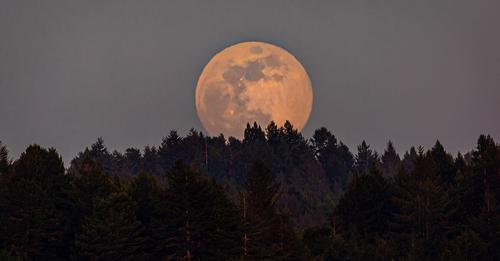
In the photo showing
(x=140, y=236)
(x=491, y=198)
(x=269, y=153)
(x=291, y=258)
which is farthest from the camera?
(x=269, y=153)

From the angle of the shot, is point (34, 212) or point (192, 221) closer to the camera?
point (34, 212)

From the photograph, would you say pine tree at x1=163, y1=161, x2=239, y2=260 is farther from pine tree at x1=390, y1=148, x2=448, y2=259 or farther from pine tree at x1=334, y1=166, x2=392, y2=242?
pine tree at x1=390, y1=148, x2=448, y2=259

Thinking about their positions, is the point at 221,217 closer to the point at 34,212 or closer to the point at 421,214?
the point at 34,212

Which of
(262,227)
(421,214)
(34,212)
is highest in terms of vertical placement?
(421,214)

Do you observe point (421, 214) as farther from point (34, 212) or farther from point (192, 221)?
point (34, 212)

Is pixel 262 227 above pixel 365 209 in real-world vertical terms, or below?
below

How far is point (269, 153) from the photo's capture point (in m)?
199

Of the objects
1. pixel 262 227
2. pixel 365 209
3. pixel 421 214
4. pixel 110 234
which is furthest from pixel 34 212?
pixel 421 214

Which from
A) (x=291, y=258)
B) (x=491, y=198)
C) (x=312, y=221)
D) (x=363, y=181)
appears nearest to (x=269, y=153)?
(x=312, y=221)

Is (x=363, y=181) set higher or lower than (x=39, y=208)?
higher

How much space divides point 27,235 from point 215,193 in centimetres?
1754

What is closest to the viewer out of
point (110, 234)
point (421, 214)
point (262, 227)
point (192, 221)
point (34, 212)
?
point (110, 234)

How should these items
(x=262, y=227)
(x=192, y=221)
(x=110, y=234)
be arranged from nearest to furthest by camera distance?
1. (x=110, y=234)
2. (x=192, y=221)
3. (x=262, y=227)

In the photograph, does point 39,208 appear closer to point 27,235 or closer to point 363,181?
point 27,235
